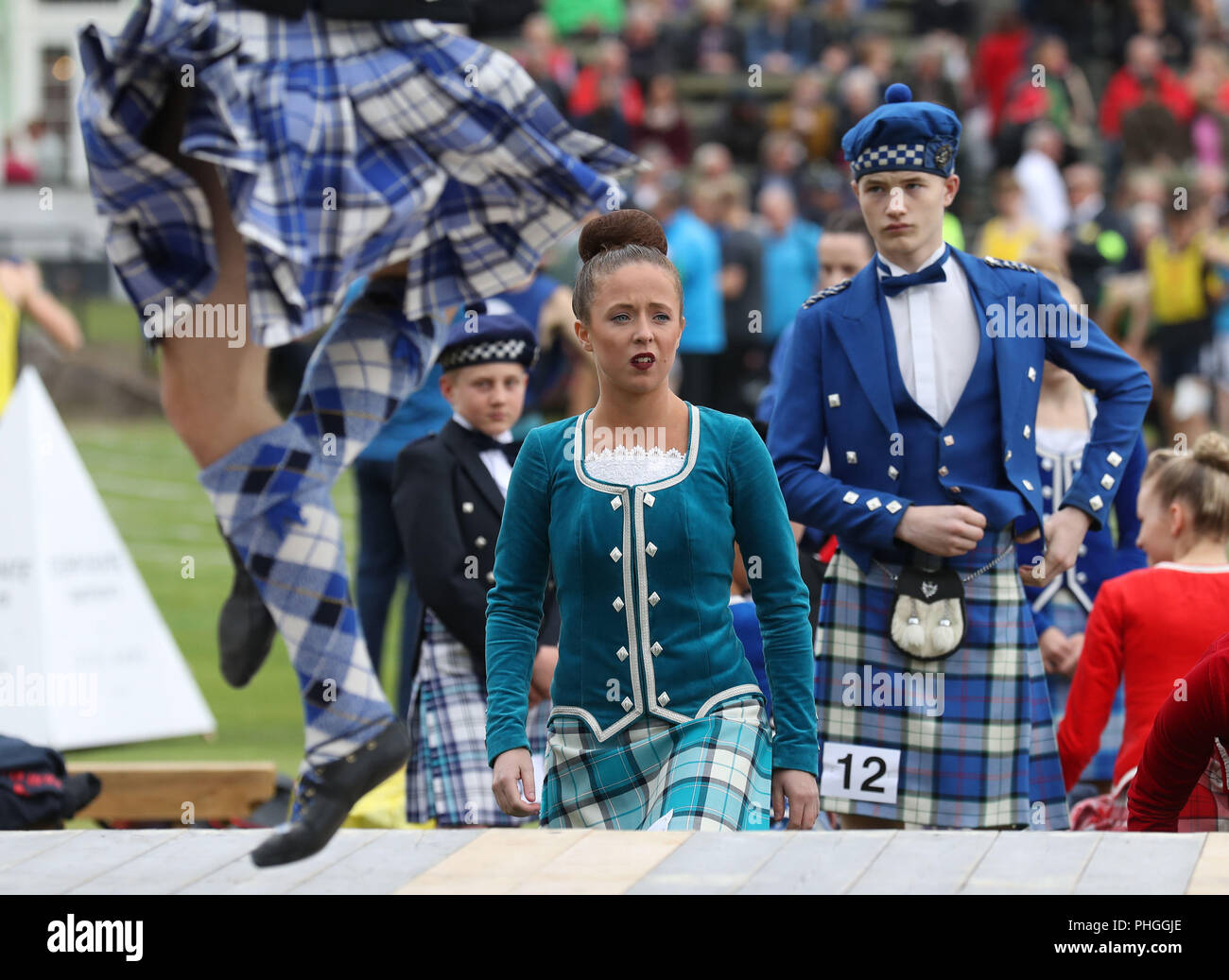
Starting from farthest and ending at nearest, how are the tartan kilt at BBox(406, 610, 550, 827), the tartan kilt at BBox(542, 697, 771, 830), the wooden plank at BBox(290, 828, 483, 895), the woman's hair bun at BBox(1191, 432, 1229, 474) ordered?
the tartan kilt at BBox(406, 610, 550, 827)
the woman's hair bun at BBox(1191, 432, 1229, 474)
the tartan kilt at BBox(542, 697, 771, 830)
the wooden plank at BBox(290, 828, 483, 895)

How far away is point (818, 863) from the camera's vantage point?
132 inches

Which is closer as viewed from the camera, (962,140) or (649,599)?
(649,599)

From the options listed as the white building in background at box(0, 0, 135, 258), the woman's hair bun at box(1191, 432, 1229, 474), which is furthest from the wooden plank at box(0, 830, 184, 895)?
the white building in background at box(0, 0, 135, 258)

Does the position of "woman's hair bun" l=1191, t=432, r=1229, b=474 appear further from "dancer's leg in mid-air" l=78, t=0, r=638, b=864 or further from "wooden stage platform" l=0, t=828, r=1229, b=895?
"dancer's leg in mid-air" l=78, t=0, r=638, b=864

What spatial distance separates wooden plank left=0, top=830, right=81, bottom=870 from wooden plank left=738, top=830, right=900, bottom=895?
1375mm

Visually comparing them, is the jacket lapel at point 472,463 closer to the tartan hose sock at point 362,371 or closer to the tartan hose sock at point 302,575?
the tartan hose sock at point 362,371

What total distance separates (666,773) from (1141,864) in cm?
86

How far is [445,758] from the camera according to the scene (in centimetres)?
512

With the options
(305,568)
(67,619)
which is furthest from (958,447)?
(67,619)

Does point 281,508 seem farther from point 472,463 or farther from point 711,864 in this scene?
point 472,463

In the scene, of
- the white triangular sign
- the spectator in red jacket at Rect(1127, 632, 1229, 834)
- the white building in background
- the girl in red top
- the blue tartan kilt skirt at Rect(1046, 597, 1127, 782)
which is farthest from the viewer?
the white building in background

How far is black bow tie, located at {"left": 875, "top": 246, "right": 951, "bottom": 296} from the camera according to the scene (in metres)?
4.36

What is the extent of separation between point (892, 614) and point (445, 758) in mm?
1424
